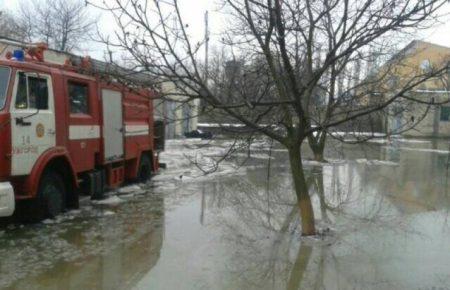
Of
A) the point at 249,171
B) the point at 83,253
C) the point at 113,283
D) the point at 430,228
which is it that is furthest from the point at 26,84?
the point at 249,171

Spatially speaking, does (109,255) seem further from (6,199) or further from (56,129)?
(56,129)

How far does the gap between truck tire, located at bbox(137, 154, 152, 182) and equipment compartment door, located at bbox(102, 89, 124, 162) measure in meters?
2.02

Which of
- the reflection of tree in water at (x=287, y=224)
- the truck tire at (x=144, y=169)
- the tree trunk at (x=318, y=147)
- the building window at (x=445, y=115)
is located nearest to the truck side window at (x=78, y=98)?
the reflection of tree in water at (x=287, y=224)

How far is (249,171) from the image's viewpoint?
18734mm

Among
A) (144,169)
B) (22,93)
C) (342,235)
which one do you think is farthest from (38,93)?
(144,169)

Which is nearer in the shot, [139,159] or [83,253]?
[83,253]

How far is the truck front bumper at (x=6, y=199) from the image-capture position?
8375 millimetres

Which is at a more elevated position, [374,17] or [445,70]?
[374,17]

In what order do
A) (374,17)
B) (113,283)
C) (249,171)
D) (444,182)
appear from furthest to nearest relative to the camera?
1. (249,171)
2. (444,182)
3. (374,17)
4. (113,283)

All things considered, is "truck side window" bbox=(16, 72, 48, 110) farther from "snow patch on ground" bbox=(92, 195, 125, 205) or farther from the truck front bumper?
"snow patch on ground" bbox=(92, 195, 125, 205)

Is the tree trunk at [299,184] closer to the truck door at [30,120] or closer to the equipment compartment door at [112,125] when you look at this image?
the truck door at [30,120]

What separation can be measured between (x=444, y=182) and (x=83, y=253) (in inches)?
446

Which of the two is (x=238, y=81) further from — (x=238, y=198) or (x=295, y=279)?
(x=238, y=198)

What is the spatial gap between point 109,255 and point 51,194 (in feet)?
8.01
